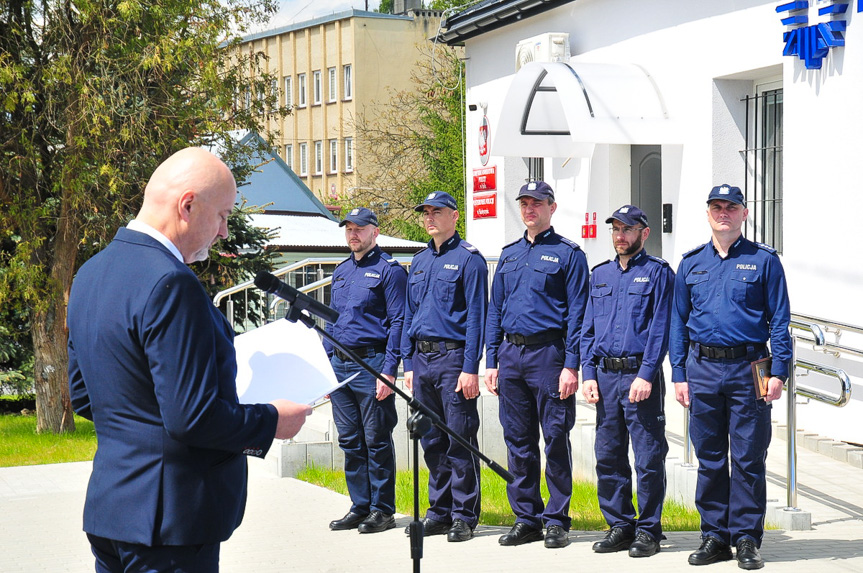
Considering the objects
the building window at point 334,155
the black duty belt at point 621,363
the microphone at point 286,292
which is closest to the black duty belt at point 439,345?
the black duty belt at point 621,363

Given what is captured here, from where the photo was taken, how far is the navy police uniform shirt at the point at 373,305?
7633 millimetres

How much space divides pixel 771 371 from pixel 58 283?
9427 millimetres

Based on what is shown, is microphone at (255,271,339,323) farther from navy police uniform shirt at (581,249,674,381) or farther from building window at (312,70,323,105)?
building window at (312,70,323,105)

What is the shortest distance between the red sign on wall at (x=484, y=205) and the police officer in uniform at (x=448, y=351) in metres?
7.99

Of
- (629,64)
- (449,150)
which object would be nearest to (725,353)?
(629,64)

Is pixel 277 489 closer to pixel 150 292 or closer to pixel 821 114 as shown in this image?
pixel 821 114

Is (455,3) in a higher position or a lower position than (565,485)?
higher

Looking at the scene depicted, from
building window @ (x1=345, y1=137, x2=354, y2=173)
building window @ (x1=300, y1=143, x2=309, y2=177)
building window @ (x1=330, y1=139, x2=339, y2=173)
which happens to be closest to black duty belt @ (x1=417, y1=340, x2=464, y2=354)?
building window @ (x1=345, y1=137, x2=354, y2=173)

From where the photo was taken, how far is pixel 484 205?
15.7m

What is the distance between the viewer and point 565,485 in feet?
23.1

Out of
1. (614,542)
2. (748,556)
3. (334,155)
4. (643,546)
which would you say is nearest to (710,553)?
(748,556)

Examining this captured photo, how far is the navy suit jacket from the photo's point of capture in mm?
2822

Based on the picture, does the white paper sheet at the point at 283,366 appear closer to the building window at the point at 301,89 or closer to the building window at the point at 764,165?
the building window at the point at 764,165

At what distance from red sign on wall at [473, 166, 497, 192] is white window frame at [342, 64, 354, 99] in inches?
1646
